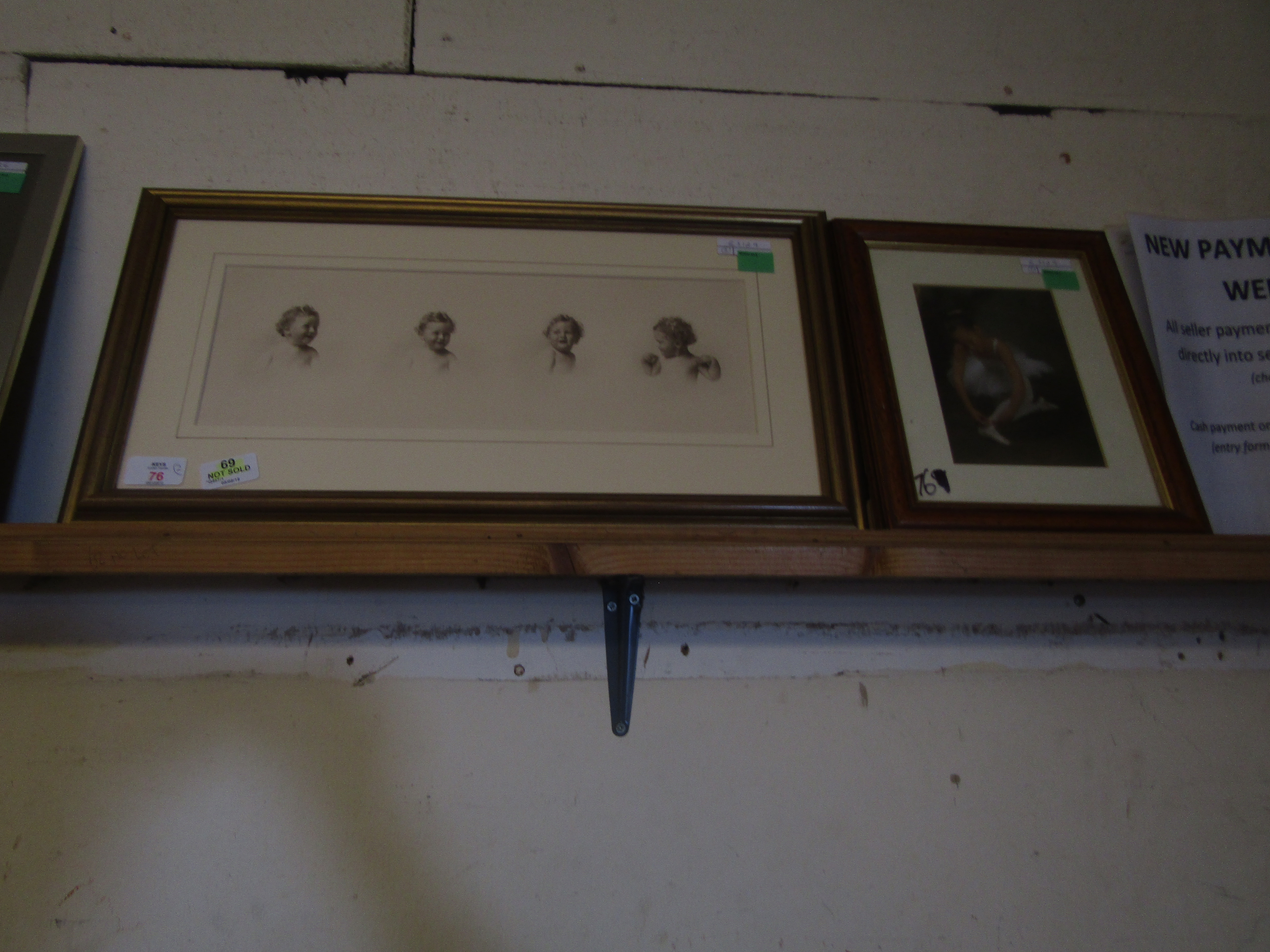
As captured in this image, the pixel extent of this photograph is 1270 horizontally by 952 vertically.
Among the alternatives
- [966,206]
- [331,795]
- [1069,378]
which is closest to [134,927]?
[331,795]

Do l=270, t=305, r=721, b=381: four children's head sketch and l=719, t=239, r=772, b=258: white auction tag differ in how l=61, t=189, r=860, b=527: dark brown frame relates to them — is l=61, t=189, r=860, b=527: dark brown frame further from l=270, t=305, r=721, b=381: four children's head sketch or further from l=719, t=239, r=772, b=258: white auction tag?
l=270, t=305, r=721, b=381: four children's head sketch

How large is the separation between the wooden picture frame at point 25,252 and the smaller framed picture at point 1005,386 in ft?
3.01

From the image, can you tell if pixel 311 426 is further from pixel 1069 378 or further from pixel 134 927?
pixel 1069 378

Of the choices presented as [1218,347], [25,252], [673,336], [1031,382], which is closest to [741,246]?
[673,336]

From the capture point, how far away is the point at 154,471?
0.68 meters

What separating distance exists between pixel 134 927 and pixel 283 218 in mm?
Answer: 744

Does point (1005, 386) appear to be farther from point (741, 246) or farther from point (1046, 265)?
point (741, 246)

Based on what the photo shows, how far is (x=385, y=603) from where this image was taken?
27.9 inches

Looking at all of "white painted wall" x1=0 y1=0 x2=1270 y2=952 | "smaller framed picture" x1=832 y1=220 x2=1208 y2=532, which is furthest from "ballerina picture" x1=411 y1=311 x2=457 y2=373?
"smaller framed picture" x1=832 y1=220 x2=1208 y2=532

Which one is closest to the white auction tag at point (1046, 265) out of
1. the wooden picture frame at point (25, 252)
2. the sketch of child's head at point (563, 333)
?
the sketch of child's head at point (563, 333)

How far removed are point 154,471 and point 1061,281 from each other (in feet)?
3.52

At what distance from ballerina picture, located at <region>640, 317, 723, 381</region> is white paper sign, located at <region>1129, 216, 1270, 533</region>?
57 cm

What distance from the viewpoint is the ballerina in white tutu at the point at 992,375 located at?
2.51ft

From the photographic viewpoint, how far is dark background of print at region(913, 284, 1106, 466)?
75cm
